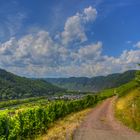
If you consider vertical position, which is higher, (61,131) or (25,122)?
(25,122)

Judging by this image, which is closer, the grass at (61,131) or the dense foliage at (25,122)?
the dense foliage at (25,122)

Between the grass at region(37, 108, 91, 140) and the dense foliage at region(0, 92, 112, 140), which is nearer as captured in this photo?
the dense foliage at region(0, 92, 112, 140)

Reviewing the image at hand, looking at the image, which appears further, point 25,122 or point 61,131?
point 61,131

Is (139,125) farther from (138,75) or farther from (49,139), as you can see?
(138,75)

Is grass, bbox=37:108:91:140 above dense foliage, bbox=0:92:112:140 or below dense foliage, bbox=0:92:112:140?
below

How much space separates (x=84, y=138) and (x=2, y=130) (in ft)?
35.1

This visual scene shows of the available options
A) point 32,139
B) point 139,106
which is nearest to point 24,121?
point 32,139

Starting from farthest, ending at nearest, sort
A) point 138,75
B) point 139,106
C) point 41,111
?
point 138,75
point 139,106
point 41,111

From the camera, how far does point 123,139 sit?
4297 cm

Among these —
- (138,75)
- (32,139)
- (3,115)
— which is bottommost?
(32,139)

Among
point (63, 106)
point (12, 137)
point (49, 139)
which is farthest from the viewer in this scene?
point (63, 106)

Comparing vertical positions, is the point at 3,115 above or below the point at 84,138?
above

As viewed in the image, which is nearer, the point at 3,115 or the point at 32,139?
the point at 3,115

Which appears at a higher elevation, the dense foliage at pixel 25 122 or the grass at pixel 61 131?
the dense foliage at pixel 25 122
